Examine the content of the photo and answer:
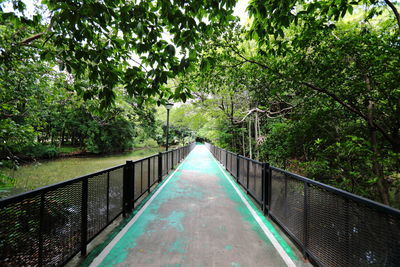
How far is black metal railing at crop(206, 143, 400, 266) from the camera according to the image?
190cm

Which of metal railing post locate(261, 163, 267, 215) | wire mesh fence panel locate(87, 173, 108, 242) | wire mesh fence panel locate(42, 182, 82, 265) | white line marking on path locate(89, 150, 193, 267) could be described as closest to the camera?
wire mesh fence panel locate(42, 182, 82, 265)

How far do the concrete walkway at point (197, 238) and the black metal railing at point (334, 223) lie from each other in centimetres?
45

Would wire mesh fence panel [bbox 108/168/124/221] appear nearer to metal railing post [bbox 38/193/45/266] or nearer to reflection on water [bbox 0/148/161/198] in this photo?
metal railing post [bbox 38/193/45/266]

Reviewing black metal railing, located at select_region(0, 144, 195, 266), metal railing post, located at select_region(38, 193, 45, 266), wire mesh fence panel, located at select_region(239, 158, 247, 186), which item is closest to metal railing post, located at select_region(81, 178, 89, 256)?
black metal railing, located at select_region(0, 144, 195, 266)

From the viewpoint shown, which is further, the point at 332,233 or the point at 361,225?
the point at 332,233

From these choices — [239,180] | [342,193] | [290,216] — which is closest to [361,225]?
[342,193]

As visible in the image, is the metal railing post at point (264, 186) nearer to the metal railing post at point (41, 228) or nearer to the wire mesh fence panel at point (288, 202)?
the wire mesh fence panel at point (288, 202)

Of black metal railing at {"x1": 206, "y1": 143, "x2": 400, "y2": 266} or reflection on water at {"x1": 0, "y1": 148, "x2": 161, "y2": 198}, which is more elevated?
black metal railing at {"x1": 206, "y1": 143, "x2": 400, "y2": 266}

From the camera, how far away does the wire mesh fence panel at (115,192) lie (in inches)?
162

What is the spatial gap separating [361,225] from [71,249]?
407 cm

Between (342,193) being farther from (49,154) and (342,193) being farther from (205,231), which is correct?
(49,154)

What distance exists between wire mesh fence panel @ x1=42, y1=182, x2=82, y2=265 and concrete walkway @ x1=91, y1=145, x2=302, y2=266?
0.55 m

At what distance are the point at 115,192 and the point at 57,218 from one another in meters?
1.71

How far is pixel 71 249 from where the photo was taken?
283cm
